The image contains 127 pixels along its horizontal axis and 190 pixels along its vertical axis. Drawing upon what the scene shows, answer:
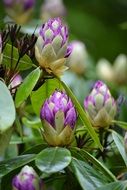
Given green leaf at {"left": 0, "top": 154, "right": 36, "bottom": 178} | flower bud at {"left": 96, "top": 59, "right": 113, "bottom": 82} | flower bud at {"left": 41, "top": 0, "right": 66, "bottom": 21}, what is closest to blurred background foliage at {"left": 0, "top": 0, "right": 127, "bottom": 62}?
flower bud at {"left": 96, "top": 59, "right": 113, "bottom": 82}

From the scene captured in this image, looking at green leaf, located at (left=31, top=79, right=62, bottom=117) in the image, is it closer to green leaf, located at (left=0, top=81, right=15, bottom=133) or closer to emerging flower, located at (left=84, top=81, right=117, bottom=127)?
emerging flower, located at (left=84, top=81, right=117, bottom=127)

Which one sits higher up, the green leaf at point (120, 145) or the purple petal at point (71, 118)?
the purple petal at point (71, 118)

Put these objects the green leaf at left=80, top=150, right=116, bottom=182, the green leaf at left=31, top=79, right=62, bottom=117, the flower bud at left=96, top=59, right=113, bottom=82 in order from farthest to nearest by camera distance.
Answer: the flower bud at left=96, top=59, right=113, bottom=82
the green leaf at left=31, top=79, right=62, bottom=117
the green leaf at left=80, top=150, right=116, bottom=182

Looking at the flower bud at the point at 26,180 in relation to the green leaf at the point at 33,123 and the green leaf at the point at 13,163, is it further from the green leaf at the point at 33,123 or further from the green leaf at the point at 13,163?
the green leaf at the point at 33,123

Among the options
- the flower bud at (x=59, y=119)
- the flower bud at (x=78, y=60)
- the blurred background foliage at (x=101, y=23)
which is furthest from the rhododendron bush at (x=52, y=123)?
the blurred background foliage at (x=101, y=23)

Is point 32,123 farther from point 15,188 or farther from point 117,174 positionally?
point 15,188

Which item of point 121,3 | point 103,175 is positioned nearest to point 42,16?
point 121,3

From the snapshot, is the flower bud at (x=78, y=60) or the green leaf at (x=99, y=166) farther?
the flower bud at (x=78, y=60)
